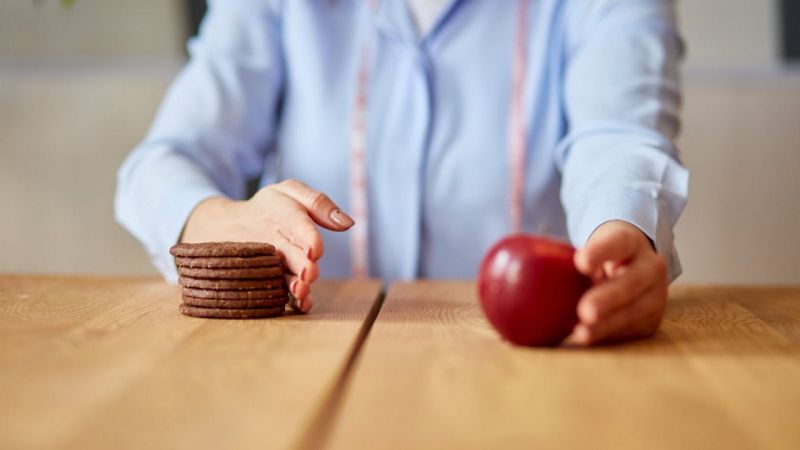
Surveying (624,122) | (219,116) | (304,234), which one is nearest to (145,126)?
(219,116)

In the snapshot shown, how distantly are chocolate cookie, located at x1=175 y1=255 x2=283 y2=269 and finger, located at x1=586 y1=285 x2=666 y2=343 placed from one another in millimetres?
374

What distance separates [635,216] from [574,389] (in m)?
0.48

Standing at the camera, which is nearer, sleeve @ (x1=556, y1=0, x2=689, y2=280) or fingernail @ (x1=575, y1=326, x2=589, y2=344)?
fingernail @ (x1=575, y1=326, x2=589, y2=344)

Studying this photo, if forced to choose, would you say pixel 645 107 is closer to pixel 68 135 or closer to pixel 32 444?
pixel 32 444

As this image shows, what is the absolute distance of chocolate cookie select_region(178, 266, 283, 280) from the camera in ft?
3.61

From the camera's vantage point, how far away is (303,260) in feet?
3.75

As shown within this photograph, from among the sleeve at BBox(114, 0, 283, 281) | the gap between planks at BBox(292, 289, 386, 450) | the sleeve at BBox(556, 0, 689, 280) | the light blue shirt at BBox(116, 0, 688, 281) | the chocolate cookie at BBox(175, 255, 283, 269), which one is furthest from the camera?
the light blue shirt at BBox(116, 0, 688, 281)

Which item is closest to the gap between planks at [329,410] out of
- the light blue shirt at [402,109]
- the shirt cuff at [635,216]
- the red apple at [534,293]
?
the red apple at [534,293]

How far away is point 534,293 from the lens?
935mm

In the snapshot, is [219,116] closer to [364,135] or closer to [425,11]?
[364,135]

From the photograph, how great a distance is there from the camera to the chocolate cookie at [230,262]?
1.09 m

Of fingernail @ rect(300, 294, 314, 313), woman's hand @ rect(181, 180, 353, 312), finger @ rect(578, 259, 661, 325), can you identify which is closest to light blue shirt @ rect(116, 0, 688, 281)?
woman's hand @ rect(181, 180, 353, 312)

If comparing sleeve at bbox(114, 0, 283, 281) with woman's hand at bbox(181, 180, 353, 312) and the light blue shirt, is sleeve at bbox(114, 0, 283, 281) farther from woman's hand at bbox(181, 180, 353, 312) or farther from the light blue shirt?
woman's hand at bbox(181, 180, 353, 312)

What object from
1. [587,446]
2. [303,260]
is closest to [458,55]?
A: [303,260]
